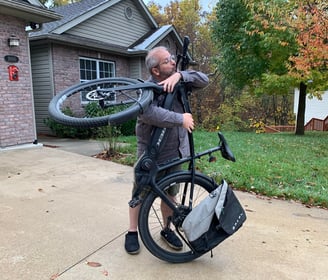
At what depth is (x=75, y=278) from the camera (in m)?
2.04

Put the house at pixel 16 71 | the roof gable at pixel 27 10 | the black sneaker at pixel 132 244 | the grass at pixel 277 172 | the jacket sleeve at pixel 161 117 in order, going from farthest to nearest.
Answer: the house at pixel 16 71
the roof gable at pixel 27 10
the grass at pixel 277 172
the black sneaker at pixel 132 244
the jacket sleeve at pixel 161 117

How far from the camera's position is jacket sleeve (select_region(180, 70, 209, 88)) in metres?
2.19

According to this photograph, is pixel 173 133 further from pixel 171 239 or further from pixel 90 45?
pixel 90 45

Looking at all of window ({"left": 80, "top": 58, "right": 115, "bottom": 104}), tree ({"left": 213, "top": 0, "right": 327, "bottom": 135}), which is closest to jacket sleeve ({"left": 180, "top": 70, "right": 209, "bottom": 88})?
tree ({"left": 213, "top": 0, "right": 327, "bottom": 135})

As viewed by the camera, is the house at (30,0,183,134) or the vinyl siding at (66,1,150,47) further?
the vinyl siding at (66,1,150,47)

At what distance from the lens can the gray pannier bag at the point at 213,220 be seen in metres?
2.02

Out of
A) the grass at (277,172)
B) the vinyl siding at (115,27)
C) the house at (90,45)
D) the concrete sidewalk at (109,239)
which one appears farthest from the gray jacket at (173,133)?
the vinyl siding at (115,27)

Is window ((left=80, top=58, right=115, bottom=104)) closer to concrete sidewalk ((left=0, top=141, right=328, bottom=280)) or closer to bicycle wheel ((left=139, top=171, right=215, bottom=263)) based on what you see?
Answer: concrete sidewalk ((left=0, top=141, right=328, bottom=280))

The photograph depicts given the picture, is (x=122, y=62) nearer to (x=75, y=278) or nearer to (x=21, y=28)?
(x=21, y=28)

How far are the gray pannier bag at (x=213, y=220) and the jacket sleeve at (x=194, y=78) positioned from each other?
76 cm

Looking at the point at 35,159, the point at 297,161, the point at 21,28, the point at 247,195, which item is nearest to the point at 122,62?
the point at 21,28

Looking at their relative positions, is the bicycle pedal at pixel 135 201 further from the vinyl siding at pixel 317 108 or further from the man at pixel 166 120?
the vinyl siding at pixel 317 108

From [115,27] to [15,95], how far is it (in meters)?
6.21

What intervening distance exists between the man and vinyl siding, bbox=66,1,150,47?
8.66m
